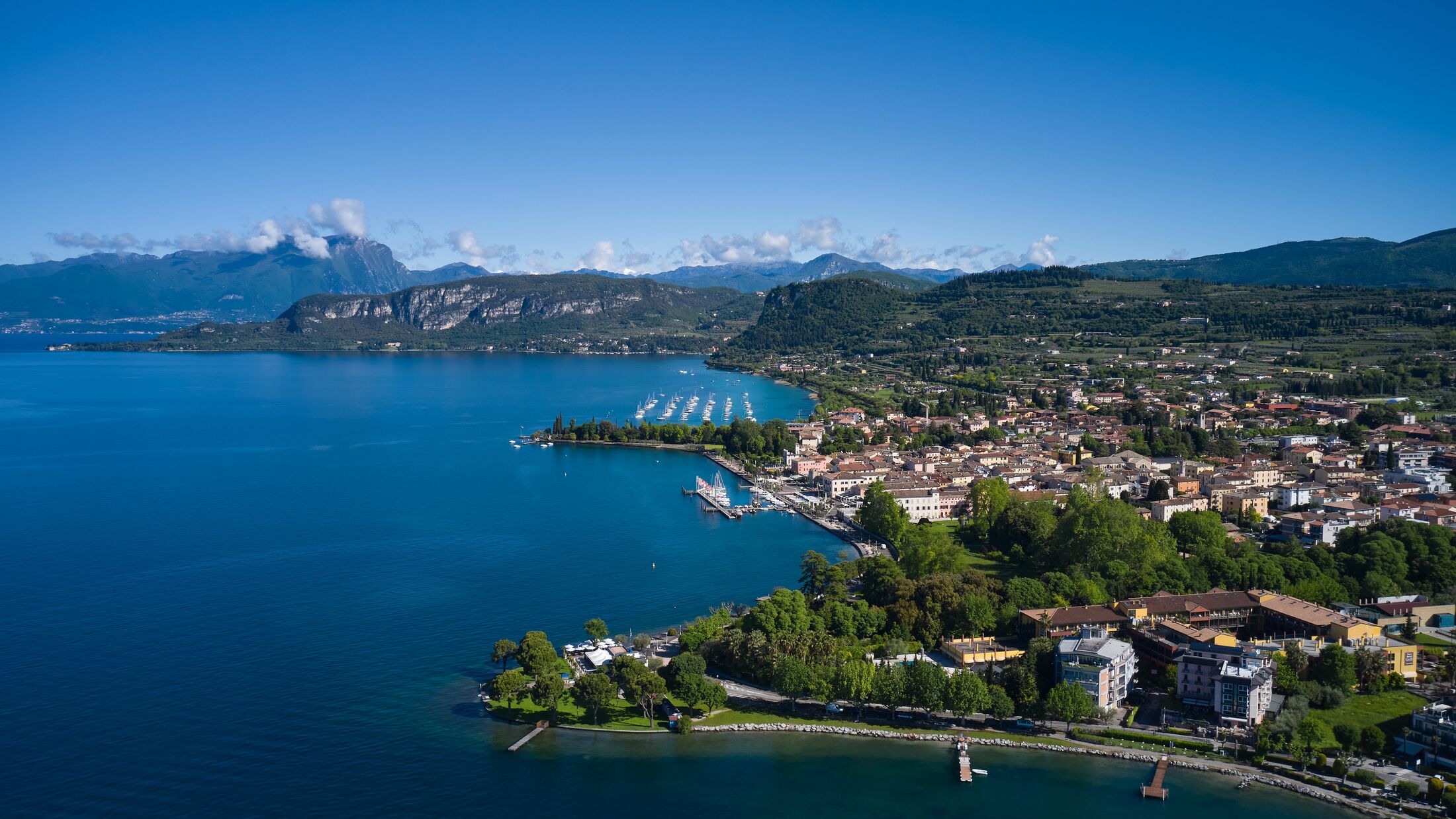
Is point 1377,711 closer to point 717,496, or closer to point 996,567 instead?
point 996,567

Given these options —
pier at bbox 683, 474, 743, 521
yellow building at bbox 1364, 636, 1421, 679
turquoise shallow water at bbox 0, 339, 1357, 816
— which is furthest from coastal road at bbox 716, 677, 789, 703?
pier at bbox 683, 474, 743, 521

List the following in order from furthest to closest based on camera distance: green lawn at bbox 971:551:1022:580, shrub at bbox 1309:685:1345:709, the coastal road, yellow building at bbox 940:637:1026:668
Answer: green lawn at bbox 971:551:1022:580 → yellow building at bbox 940:637:1026:668 → the coastal road → shrub at bbox 1309:685:1345:709

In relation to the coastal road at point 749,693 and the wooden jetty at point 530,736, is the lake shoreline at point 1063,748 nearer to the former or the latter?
the wooden jetty at point 530,736

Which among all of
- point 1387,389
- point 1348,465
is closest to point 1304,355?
point 1387,389

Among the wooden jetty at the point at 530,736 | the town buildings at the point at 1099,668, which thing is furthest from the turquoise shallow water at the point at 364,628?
the town buildings at the point at 1099,668

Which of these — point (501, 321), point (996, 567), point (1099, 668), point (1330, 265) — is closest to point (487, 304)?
point (501, 321)

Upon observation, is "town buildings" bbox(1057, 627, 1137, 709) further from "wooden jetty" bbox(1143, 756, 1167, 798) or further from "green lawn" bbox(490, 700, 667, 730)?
"green lawn" bbox(490, 700, 667, 730)
